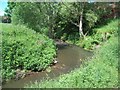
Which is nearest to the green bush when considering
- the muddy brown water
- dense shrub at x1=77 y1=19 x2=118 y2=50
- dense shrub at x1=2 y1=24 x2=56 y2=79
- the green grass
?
the green grass

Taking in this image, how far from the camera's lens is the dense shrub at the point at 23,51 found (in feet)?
33.6

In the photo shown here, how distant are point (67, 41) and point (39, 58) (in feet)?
33.6

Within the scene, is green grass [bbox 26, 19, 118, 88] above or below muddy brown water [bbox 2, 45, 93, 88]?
above

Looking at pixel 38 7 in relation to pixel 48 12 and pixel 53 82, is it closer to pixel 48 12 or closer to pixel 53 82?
pixel 48 12

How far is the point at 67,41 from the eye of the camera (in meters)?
21.5

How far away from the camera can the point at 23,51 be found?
1095 cm

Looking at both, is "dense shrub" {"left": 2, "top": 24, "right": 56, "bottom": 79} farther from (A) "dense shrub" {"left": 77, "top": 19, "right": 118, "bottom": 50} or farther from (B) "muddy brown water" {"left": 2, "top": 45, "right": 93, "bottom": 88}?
(A) "dense shrub" {"left": 77, "top": 19, "right": 118, "bottom": 50}

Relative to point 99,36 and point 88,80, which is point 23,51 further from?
point 99,36

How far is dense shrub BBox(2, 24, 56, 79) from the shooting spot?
403 inches

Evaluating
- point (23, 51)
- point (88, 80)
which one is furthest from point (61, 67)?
point (88, 80)

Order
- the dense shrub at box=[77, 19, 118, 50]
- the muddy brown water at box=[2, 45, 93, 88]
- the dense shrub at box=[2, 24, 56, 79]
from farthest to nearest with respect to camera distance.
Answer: the dense shrub at box=[77, 19, 118, 50] < the dense shrub at box=[2, 24, 56, 79] < the muddy brown water at box=[2, 45, 93, 88]

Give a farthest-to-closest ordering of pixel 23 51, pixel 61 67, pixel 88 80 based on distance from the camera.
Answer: pixel 61 67
pixel 23 51
pixel 88 80

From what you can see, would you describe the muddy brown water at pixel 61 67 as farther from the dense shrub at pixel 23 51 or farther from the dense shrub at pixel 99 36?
the dense shrub at pixel 99 36

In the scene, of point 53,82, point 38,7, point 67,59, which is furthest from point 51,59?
point 38,7
